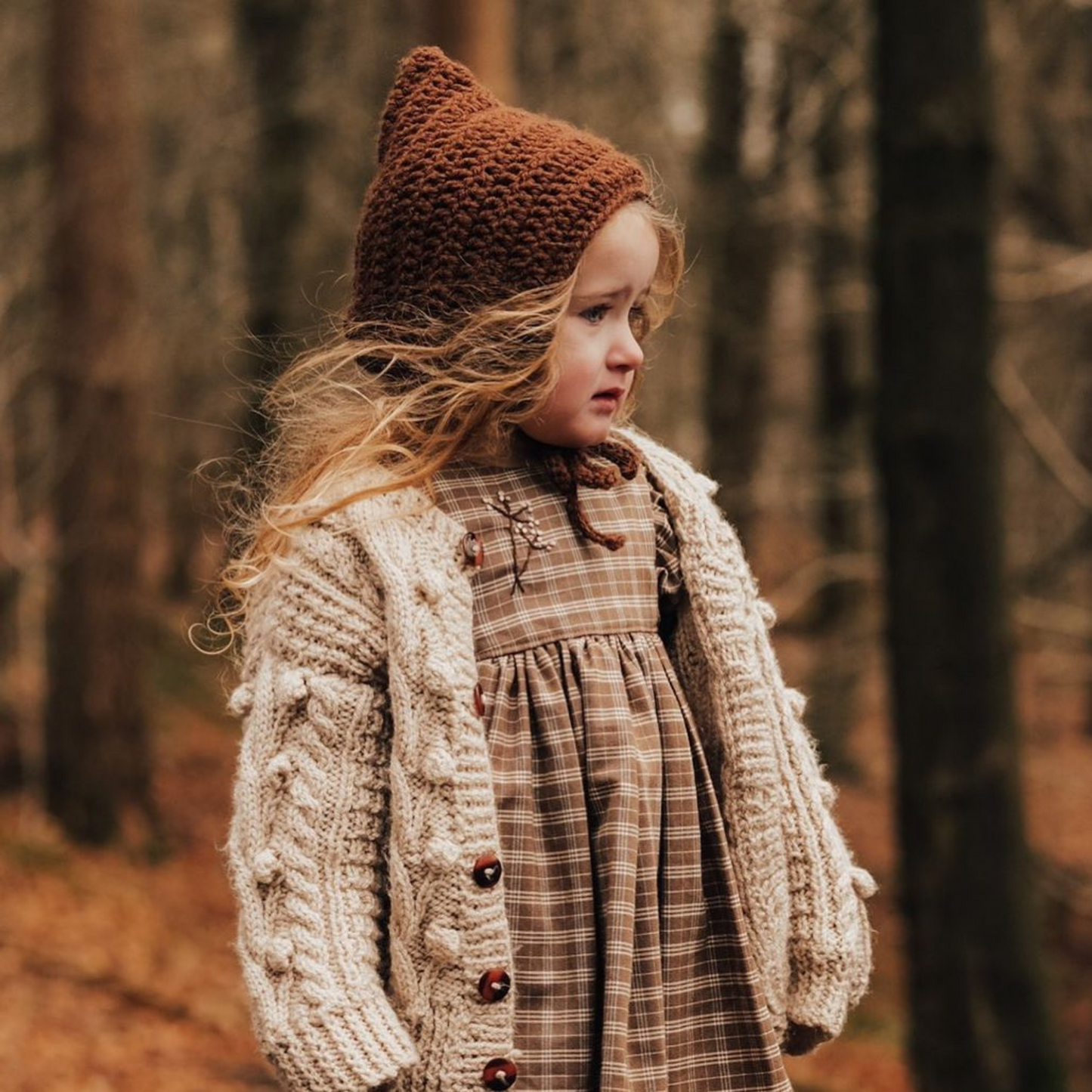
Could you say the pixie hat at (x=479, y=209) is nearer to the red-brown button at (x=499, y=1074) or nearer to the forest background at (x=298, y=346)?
the red-brown button at (x=499, y=1074)

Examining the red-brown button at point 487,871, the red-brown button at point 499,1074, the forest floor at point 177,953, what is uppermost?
the red-brown button at point 487,871

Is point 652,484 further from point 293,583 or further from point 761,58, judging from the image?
point 761,58

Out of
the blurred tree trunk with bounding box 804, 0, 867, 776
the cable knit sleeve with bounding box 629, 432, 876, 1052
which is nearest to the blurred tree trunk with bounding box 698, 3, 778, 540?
the blurred tree trunk with bounding box 804, 0, 867, 776

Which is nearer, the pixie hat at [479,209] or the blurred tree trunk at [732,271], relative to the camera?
the pixie hat at [479,209]

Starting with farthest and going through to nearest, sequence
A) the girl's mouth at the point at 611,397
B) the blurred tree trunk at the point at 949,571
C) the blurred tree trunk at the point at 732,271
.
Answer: the blurred tree trunk at the point at 732,271 → the blurred tree trunk at the point at 949,571 → the girl's mouth at the point at 611,397

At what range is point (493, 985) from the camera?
6.86ft

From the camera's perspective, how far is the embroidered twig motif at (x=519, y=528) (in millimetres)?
2291

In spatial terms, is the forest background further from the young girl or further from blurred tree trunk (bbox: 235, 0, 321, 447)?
the young girl

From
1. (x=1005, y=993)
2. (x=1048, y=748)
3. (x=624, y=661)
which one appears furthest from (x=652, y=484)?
(x=1048, y=748)

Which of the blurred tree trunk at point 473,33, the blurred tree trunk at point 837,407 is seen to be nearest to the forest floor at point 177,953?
the blurred tree trunk at point 837,407

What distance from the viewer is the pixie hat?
2178mm

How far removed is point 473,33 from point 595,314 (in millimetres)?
4026

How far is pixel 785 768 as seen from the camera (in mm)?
2385

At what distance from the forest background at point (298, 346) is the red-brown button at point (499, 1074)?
2.93m
